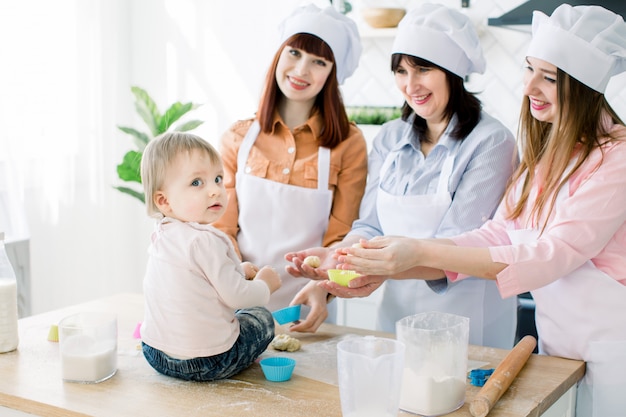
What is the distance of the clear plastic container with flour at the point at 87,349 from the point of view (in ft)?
4.61

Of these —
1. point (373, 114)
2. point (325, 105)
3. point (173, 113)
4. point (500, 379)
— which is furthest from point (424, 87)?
point (173, 113)

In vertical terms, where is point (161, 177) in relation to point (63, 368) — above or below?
above

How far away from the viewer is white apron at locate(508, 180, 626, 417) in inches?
60.5

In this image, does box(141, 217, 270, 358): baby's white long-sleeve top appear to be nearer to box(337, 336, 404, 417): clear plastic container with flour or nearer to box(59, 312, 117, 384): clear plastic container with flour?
box(59, 312, 117, 384): clear plastic container with flour

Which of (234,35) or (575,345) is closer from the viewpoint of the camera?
(575,345)

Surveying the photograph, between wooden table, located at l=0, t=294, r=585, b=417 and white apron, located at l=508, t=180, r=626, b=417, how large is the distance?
4cm

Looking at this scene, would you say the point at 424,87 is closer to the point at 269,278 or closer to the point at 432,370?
the point at 269,278

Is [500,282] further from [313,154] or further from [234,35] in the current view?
[234,35]

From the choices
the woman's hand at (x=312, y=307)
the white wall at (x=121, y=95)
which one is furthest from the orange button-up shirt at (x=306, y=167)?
the white wall at (x=121, y=95)

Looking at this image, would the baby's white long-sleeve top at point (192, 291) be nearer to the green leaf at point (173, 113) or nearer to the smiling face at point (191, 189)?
the smiling face at point (191, 189)

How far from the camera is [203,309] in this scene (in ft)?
4.54

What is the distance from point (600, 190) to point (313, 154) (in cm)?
90

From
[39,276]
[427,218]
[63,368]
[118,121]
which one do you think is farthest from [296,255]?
[118,121]

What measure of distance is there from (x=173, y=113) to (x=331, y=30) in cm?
158
